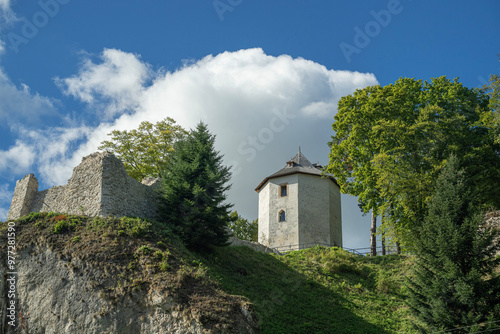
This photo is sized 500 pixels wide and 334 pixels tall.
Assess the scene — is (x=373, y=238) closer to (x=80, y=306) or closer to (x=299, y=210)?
(x=299, y=210)

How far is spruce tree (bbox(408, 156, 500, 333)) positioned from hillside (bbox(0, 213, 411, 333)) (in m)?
3.55

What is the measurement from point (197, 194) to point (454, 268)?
12.0 m

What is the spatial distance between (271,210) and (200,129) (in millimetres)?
12532

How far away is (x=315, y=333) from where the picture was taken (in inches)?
691

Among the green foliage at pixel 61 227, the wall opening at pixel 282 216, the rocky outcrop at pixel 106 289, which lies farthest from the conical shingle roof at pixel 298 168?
the green foliage at pixel 61 227

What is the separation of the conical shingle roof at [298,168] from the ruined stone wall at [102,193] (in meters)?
14.0

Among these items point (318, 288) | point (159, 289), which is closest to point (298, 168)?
point (318, 288)

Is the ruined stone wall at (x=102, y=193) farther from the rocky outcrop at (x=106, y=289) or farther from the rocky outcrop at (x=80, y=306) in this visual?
the rocky outcrop at (x=80, y=306)

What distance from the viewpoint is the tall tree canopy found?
24.7 m

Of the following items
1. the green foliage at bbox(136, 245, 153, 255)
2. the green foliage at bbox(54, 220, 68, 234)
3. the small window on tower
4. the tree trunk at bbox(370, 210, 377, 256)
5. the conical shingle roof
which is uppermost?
the conical shingle roof

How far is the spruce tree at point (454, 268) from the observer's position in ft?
49.0

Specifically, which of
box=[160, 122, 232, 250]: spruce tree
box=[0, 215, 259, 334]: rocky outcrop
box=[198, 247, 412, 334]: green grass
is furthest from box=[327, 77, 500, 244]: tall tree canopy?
box=[0, 215, 259, 334]: rocky outcrop

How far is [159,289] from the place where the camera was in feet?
52.7

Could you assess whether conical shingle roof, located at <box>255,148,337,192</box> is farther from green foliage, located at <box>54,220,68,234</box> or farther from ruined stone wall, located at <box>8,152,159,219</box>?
green foliage, located at <box>54,220,68,234</box>
